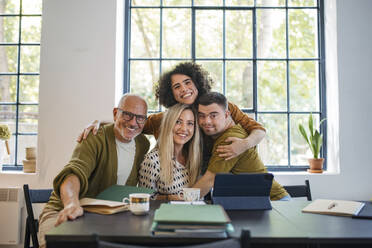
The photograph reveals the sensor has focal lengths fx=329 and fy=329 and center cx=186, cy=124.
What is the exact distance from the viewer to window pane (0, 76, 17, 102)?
392 centimetres

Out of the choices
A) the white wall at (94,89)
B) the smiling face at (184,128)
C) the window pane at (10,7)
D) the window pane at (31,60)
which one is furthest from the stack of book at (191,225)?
the window pane at (10,7)

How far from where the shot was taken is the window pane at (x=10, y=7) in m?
3.96

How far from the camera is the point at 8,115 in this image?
153 inches

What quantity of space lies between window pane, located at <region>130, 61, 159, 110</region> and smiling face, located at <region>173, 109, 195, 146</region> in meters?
1.69

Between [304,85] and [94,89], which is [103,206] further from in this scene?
[304,85]

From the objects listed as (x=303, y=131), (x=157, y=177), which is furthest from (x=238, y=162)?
(x=303, y=131)

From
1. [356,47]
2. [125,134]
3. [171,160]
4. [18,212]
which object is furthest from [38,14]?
[356,47]

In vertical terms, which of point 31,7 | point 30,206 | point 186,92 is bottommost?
point 30,206

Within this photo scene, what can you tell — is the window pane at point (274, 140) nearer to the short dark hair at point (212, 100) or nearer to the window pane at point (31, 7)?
the short dark hair at point (212, 100)

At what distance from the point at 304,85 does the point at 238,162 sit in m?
1.96

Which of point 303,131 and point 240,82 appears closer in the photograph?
point 303,131

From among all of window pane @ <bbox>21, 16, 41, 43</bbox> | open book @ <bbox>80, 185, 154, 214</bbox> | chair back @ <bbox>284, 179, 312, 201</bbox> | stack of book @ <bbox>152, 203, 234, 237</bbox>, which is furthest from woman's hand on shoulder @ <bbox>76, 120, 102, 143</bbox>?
window pane @ <bbox>21, 16, 41, 43</bbox>

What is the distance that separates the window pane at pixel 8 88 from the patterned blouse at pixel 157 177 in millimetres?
2526

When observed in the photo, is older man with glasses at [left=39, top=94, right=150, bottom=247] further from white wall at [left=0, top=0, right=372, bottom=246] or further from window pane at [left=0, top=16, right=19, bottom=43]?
window pane at [left=0, top=16, right=19, bottom=43]
